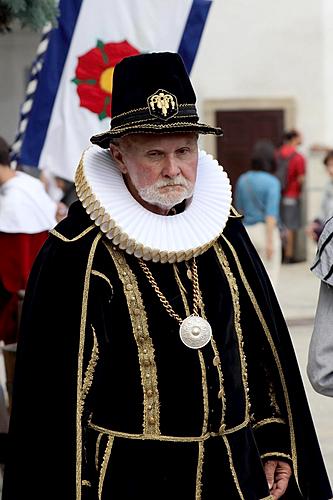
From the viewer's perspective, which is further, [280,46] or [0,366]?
[280,46]

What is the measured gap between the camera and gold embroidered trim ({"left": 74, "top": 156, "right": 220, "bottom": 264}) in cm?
322

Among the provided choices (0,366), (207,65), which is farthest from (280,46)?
(0,366)

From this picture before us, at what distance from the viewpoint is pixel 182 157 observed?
3232 millimetres

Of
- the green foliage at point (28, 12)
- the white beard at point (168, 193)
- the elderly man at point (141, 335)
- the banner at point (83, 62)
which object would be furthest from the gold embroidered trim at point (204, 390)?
the banner at point (83, 62)

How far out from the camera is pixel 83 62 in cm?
680

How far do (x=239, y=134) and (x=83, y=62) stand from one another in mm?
10318

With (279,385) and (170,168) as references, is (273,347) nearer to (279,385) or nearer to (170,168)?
(279,385)

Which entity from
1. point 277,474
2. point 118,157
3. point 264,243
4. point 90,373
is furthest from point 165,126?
point 264,243

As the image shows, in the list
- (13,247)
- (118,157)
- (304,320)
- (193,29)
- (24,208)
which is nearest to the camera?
(118,157)

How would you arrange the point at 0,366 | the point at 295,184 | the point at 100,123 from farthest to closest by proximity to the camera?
the point at 295,184 < the point at 0,366 < the point at 100,123

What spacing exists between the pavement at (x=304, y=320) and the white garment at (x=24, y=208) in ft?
6.38

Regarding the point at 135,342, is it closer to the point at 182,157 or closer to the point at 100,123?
the point at 182,157

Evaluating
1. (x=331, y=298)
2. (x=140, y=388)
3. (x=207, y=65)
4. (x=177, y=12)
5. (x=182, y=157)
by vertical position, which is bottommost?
(x=140, y=388)

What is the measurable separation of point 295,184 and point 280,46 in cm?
199
